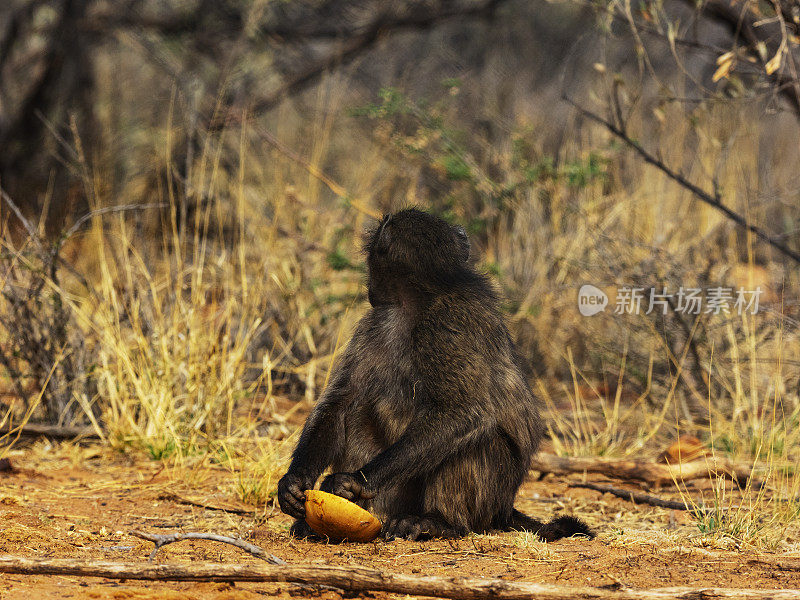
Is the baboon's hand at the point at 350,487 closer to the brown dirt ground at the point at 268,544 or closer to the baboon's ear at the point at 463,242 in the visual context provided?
the brown dirt ground at the point at 268,544

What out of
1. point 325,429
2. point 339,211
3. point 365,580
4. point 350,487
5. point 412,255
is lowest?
point 365,580

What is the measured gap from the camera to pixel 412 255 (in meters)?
3.49

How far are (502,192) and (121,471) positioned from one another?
3.49 m

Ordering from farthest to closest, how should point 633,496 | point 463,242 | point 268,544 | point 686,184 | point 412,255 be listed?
point 686,184, point 633,496, point 463,242, point 412,255, point 268,544

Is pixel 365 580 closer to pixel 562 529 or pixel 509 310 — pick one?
pixel 562 529

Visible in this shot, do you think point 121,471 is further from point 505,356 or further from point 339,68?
point 339,68

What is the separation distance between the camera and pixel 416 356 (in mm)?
3369

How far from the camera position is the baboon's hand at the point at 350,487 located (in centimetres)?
317

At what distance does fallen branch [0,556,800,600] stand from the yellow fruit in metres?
0.44

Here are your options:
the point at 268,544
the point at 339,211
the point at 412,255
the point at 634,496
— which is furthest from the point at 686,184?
the point at 268,544

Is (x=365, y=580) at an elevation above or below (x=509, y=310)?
below

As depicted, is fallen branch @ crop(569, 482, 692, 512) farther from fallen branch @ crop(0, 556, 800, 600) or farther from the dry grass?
fallen branch @ crop(0, 556, 800, 600)

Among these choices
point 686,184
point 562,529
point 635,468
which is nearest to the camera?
point 562,529

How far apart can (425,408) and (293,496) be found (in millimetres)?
538
